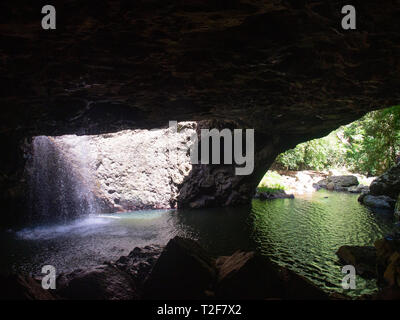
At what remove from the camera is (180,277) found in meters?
5.07

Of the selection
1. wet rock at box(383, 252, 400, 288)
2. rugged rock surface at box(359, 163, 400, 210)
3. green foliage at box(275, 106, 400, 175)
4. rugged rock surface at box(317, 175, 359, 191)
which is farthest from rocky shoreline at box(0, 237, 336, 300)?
rugged rock surface at box(317, 175, 359, 191)

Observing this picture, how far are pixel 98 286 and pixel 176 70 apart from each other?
459 cm

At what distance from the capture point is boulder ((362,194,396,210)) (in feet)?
48.8

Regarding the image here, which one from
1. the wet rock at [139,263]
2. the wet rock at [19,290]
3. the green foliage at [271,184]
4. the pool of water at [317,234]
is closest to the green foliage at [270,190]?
the green foliage at [271,184]

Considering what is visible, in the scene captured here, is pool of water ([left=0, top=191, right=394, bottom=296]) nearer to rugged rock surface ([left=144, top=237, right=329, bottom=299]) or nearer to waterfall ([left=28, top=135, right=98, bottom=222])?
waterfall ([left=28, top=135, right=98, bottom=222])

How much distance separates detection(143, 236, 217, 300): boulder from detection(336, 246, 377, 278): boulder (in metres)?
3.78

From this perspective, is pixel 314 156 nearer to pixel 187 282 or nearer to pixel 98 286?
pixel 187 282

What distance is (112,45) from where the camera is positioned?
501cm

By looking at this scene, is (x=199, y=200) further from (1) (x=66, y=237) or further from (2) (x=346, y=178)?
(2) (x=346, y=178)

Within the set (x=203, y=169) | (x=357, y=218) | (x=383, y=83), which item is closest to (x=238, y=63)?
(x=383, y=83)

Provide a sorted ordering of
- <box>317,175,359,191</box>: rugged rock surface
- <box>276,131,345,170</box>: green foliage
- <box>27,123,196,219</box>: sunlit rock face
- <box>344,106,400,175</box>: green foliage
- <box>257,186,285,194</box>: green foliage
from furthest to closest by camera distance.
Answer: <box>276,131,345,170</box>: green foliage
<box>317,175,359,191</box>: rugged rock surface
<box>257,186,285,194</box>: green foliage
<box>344,106,400,175</box>: green foliage
<box>27,123,196,219</box>: sunlit rock face

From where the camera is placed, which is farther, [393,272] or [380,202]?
[380,202]

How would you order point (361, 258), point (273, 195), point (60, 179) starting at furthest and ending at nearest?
1. point (273, 195)
2. point (60, 179)
3. point (361, 258)

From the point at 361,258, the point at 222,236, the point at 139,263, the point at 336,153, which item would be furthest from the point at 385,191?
the point at 336,153
